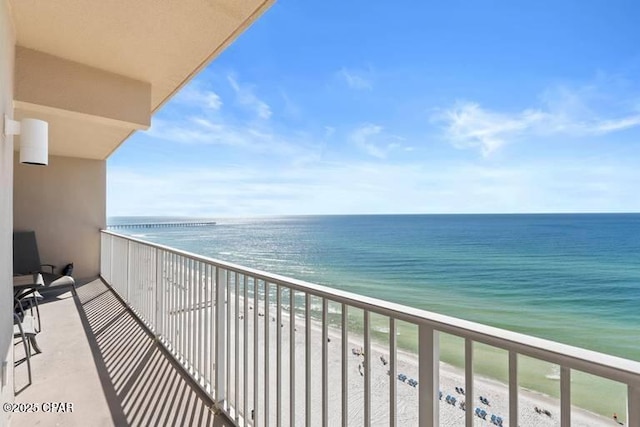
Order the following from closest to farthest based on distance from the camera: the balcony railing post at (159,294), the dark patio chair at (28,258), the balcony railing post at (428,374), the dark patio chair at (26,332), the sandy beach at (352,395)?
the balcony railing post at (428,374), the sandy beach at (352,395), the dark patio chair at (26,332), the balcony railing post at (159,294), the dark patio chair at (28,258)

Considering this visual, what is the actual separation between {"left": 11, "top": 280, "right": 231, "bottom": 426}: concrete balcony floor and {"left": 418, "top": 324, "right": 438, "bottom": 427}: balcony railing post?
1.39m

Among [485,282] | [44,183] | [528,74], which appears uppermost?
[528,74]

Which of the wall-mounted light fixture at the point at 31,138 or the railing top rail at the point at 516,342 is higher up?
the wall-mounted light fixture at the point at 31,138

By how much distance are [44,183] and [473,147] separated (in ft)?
117

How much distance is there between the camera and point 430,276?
1867cm

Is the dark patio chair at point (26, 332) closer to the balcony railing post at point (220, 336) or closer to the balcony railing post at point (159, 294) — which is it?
the balcony railing post at point (159, 294)

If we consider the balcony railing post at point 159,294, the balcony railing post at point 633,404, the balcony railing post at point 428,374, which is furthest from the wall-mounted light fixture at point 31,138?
the balcony railing post at point 633,404

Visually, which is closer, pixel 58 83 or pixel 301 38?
pixel 58 83

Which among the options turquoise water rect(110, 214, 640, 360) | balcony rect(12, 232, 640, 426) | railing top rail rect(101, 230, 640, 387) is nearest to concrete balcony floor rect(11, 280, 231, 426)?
balcony rect(12, 232, 640, 426)

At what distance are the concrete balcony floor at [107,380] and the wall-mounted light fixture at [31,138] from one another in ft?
4.90

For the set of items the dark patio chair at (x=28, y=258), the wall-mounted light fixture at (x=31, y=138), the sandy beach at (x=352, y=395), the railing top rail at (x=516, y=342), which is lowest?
the sandy beach at (x=352, y=395)

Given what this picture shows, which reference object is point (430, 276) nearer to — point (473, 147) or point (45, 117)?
point (45, 117)

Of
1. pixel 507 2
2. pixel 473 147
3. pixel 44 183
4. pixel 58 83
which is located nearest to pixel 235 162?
pixel 473 147

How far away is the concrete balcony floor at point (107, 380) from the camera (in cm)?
187
